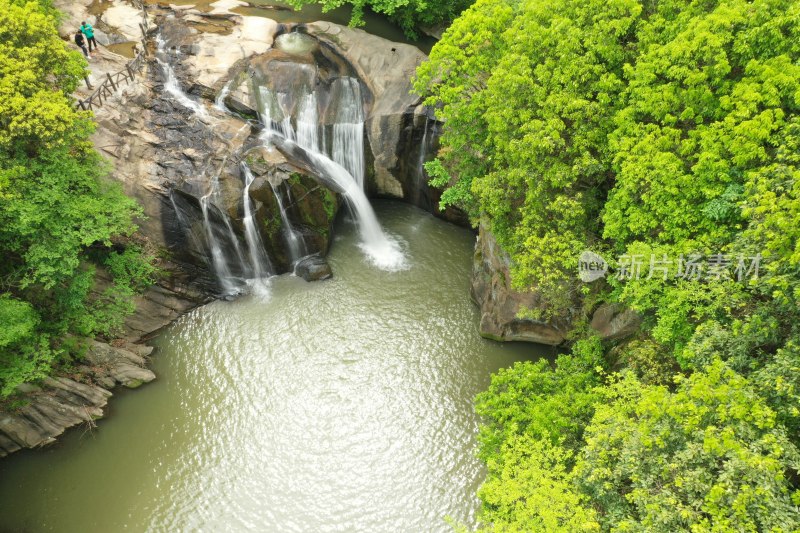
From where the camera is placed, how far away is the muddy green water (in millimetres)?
15828

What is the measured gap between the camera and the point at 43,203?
16.2 m

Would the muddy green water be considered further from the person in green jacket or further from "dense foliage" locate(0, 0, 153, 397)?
the person in green jacket

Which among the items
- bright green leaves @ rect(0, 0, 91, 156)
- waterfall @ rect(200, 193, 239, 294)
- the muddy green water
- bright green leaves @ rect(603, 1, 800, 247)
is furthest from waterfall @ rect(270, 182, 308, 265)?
bright green leaves @ rect(603, 1, 800, 247)

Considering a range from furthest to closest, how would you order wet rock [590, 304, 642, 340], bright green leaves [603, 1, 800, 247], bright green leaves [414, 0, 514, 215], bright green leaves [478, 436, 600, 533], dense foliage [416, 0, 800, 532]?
bright green leaves [414, 0, 514, 215] < wet rock [590, 304, 642, 340] < bright green leaves [603, 1, 800, 247] < bright green leaves [478, 436, 600, 533] < dense foliage [416, 0, 800, 532]

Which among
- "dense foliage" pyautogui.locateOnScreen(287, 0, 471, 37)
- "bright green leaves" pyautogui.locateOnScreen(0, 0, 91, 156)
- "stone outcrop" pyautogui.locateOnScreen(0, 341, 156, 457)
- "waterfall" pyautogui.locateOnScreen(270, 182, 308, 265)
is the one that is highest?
"dense foliage" pyautogui.locateOnScreen(287, 0, 471, 37)

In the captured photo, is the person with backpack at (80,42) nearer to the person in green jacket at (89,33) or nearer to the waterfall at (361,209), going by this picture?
the person in green jacket at (89,33)

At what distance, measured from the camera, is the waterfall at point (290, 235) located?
21.7 m

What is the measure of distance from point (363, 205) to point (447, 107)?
8.66m

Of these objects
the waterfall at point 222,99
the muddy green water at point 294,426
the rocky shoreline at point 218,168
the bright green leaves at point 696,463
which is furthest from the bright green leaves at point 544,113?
the waterfall at point 222,99

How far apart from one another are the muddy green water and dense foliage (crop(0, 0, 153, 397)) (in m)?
3.41

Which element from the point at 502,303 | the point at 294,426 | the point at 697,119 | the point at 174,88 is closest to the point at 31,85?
the point at 174,88

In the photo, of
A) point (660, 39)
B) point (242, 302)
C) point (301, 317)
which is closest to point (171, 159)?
point (242, 302)

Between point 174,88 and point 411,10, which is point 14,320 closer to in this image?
point 174,88

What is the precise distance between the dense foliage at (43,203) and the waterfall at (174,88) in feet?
18.2
